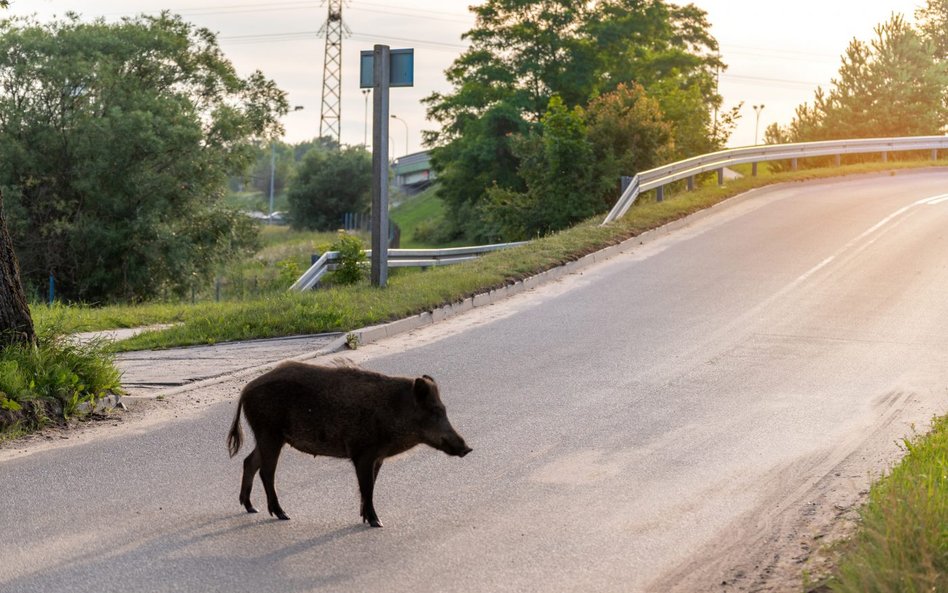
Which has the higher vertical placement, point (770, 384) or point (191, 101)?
point (191, 101)

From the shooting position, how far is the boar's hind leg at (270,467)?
25.6 ft

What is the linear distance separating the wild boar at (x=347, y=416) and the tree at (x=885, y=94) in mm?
44605

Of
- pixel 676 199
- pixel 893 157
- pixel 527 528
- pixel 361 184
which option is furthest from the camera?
pixel 361 184

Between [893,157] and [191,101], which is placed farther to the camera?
[893,157]

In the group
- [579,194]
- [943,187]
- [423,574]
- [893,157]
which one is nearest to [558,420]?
[423,574]

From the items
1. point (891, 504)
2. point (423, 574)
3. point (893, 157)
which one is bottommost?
point (423, 574)

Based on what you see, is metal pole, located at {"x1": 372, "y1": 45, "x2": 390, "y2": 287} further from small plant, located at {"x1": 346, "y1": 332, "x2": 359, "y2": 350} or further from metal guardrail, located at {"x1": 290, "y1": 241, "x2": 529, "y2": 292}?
small plant, located at {"x1": 346, "y1": 332, "x2": 359, "y2": 350}

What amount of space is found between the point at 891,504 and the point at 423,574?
9.00 ft

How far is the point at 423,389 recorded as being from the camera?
7.36 m

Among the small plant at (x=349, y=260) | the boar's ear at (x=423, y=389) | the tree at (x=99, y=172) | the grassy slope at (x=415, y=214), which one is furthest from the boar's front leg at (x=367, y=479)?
the grassy slope at (x=415, y=214)

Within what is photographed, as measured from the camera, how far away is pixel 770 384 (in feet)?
42.5

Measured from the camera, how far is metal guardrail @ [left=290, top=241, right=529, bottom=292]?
71.9ft

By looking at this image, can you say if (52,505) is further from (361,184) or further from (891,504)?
(361,184)

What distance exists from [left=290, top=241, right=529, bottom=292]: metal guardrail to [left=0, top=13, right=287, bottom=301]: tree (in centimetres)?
1446
